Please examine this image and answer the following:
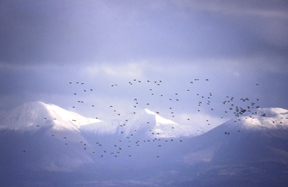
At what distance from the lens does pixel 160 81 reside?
120m

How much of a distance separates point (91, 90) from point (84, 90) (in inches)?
128

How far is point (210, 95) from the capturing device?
128875 millimetres

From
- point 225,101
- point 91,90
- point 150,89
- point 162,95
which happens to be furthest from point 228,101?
point 91,90

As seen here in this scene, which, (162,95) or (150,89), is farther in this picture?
(162,95)

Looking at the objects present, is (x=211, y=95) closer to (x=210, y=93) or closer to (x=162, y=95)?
(x=210, y=93)

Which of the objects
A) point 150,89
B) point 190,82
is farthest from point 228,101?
point 150,89

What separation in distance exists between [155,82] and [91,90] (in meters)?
26.1

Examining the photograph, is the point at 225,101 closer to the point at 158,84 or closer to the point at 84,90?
the point at 158,84

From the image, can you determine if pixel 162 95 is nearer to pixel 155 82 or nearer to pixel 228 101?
pixel 155 82

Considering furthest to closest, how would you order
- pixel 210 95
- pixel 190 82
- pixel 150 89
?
pixel 210 95 < pixel 190 82 < pixel 150 89

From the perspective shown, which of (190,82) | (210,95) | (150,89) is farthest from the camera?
(210,95)

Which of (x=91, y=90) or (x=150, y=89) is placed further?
(x=91, y=90)

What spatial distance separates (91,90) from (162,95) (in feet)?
92.0

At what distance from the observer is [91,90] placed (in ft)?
397
